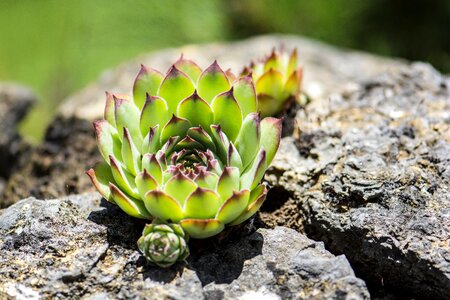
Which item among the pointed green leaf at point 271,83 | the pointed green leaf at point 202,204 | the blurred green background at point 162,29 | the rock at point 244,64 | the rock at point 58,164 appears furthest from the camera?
the blurred green background at point 162,29

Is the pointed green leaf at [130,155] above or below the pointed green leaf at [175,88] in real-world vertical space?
below

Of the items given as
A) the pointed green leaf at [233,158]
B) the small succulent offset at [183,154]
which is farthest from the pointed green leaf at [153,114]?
the pointed green leaf at [233,158]

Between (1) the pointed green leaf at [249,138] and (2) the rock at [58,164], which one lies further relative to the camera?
(2) the rock at [58,164]

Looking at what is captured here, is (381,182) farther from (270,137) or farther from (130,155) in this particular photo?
(130,155)

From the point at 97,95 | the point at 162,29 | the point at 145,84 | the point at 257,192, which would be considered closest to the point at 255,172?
the point at 257,192

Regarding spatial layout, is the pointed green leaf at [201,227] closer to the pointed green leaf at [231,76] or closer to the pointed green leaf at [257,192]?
the pointed green leaf at [257,192]

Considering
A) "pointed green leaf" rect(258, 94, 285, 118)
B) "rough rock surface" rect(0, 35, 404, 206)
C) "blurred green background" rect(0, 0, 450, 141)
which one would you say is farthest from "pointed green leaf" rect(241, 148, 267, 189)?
"blurred green background" rect(0, 0, 450, 141)

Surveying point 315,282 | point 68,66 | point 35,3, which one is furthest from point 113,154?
point 35,3

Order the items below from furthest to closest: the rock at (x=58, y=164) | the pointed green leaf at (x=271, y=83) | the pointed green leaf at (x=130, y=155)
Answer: the rock at (x=58, y=164)
the pointed green leaf at (x=271, y=83)
the pointed green leaf at (x=130, y=155)

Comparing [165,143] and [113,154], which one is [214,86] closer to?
[165,143]
